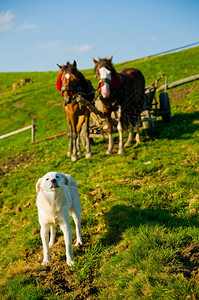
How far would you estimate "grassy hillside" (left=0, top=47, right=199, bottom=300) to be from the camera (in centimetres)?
375

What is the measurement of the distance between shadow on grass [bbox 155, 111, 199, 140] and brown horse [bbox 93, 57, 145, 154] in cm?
168

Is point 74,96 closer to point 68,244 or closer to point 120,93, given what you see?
point 120,93

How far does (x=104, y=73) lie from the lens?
9.45 metres

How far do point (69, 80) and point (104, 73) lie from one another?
145 cm

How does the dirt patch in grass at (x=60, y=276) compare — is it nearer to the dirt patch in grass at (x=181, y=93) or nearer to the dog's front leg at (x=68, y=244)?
the dog's front leg at (x=68, y=244)

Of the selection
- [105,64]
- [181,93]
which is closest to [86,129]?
[105,64]

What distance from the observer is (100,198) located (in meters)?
7.20

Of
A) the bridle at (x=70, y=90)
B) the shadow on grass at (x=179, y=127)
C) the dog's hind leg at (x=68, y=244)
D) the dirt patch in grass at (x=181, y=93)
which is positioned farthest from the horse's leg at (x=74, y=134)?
the dirt patch in grass at (x=181, y=93)

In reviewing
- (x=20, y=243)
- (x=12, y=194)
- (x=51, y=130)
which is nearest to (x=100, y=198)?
(x=20, y=243)

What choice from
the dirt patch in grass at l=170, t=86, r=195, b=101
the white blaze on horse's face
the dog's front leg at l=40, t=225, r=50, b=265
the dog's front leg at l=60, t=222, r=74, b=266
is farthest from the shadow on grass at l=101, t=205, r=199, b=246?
the dirt patch in grass at l=170, t=86, r=195, b=101

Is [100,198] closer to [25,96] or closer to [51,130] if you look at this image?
[51,130]

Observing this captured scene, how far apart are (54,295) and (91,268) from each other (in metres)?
0.81

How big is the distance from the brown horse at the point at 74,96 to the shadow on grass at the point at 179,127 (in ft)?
12.4

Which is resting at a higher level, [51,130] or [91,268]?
[51,130]
